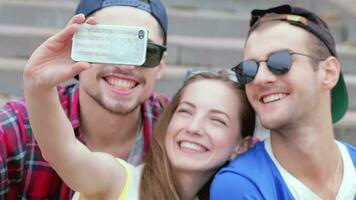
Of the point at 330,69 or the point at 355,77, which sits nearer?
the point at 330,69

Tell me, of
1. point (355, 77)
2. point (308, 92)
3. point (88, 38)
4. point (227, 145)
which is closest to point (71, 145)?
point (88, 38)

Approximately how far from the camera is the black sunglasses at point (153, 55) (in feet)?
8.41

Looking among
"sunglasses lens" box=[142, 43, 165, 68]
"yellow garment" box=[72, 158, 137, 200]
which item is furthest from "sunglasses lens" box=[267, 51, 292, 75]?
"yellow garment" box=[72, 158, 137, 200]

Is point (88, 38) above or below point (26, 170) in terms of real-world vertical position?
above

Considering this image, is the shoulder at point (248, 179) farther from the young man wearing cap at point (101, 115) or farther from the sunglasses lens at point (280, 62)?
the young man wearing cap at point (101, 115)

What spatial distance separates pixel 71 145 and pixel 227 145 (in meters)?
0.75

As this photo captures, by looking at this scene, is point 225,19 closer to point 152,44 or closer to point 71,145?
point 152,44

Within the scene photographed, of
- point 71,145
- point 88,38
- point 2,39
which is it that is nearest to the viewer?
point 88,38

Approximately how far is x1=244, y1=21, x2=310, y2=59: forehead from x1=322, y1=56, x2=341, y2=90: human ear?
0.14 metres

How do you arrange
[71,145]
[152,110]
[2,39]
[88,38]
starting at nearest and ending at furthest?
[88,38]
[71,145]
[152,110]
[2,39]

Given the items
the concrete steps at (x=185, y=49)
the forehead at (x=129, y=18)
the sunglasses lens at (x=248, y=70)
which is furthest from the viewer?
the concrete steps at (x=185, y=49)

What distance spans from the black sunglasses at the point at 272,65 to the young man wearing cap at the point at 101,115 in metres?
0.48

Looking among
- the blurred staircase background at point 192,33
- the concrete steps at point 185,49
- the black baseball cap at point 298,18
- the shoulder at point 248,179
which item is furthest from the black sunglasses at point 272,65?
the concrete steps at point 185,49

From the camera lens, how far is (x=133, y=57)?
181 centimetres
